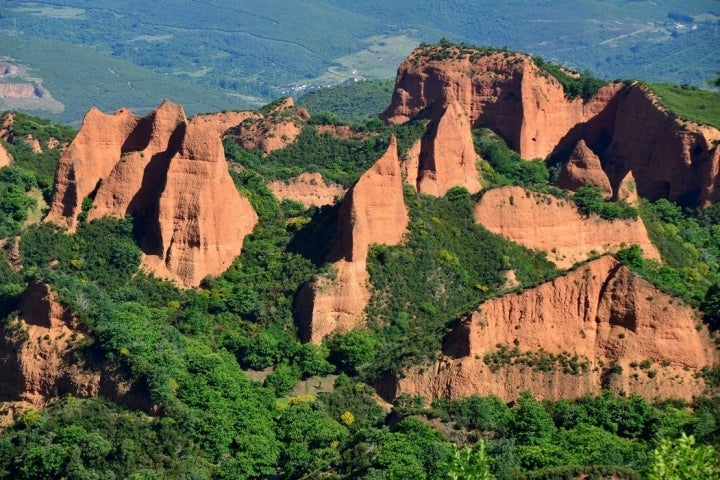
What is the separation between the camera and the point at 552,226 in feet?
201

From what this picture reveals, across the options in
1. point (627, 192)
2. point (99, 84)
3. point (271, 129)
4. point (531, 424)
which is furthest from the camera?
point (99, 84)

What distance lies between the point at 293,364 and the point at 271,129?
29.6m

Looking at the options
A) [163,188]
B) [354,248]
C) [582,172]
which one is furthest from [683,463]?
[582,172]

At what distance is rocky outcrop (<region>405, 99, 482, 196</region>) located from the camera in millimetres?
66250

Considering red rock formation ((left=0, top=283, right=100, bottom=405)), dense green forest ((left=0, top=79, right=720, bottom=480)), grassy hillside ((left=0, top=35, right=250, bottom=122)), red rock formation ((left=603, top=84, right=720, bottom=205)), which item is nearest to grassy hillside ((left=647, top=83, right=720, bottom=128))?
red rock formation ((left=603, top=84, right=720, bottom=205))

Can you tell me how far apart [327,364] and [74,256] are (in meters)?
12.2

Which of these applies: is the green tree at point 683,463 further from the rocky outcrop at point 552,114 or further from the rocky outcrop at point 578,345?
the rocky outcrop at point 552,114

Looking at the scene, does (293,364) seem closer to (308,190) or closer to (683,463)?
(308,190)

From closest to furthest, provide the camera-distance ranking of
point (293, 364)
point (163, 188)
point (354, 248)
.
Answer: point (293, 364), point (354, 248), point (163, 188)

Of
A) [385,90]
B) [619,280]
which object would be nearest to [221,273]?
[619,280]

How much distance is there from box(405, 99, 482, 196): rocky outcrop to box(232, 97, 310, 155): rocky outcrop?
515 inches

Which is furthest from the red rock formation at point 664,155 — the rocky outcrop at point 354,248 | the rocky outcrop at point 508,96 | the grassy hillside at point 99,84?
the grassy hillside at point 99,84

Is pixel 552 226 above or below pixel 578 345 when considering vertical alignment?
above

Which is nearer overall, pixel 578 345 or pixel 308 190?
pixel 578 345
